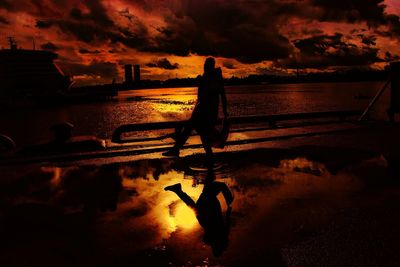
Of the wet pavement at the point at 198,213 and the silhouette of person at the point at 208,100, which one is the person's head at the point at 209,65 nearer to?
the silhouette of person at the point at 208,100

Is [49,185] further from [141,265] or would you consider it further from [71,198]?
[141,265]

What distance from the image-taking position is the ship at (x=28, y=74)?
109375mm

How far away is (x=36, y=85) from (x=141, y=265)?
123097 mm

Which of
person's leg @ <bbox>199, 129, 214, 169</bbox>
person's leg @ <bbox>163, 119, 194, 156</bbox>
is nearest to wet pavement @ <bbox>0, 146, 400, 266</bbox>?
person's leg @ <bbox>199, 129, 214, 169</bbox>

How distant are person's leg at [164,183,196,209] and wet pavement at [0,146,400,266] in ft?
0.32

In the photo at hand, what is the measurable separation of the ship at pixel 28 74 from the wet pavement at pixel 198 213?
376ft

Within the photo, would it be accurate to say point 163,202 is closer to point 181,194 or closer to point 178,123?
point 181,194

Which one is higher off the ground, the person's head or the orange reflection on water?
the person's head

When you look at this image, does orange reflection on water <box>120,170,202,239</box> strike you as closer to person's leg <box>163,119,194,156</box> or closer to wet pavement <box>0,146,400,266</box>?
wet pavement <box>0,146,400,266</box>

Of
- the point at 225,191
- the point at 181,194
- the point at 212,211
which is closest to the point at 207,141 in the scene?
the point at 225,191

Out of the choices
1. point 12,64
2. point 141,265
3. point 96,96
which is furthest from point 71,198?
point 96,96

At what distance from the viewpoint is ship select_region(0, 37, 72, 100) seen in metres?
109

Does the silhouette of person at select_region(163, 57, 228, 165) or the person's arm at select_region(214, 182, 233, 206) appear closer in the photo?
the person's arm at select_region(214, 182, 233, 206)

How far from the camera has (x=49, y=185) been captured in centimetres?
698
